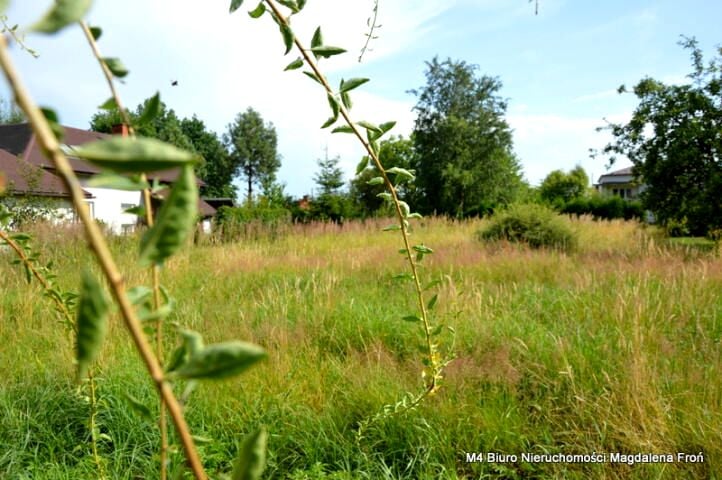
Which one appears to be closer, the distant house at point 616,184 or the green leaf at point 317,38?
the green leaf at point 317,38

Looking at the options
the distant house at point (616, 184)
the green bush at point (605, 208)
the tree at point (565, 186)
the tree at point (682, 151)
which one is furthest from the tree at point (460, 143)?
the distant house at point (616, 184)

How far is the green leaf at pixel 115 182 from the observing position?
201mm

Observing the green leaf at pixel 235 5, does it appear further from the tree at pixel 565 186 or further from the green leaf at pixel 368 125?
the tree at pixel 565 186


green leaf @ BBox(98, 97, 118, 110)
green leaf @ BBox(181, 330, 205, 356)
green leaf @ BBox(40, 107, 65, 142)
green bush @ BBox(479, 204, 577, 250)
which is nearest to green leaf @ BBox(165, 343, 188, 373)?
green leaf @ BBox(181, 330, 205, 356)

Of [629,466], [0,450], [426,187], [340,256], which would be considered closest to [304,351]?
[0,450]

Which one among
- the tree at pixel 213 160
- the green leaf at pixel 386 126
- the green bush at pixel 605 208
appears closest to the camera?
the green leaf at pixel 386 126

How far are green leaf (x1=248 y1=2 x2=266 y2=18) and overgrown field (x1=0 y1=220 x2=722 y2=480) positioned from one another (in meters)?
0.73

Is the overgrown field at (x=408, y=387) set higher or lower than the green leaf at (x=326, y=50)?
lower

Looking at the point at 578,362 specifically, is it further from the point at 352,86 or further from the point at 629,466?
the point at 352,86

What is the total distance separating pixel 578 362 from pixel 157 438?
198 centimetres

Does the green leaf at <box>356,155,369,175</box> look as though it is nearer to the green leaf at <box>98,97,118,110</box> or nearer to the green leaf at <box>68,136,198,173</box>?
the green leaf at <box>98,97,118,110</box>

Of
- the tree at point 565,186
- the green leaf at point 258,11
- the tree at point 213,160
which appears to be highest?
the tree at point 213,160

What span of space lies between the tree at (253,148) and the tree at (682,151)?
28678 millimetres

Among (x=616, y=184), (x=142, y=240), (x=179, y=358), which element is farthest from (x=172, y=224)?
(x=616, y=184)
